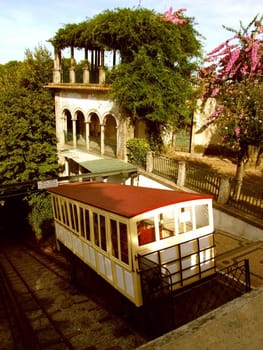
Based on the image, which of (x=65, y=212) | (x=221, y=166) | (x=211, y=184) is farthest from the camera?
(x=221, y=166)

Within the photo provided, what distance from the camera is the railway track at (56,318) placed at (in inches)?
243

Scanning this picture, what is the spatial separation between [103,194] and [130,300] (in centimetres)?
301

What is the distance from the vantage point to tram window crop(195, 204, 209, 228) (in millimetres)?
6871

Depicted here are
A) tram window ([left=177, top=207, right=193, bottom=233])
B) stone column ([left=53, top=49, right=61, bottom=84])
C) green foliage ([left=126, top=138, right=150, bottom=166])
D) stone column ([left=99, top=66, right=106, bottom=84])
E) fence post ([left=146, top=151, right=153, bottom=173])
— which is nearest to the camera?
tram window ([left=177, top=207, right=193, bottom=233])

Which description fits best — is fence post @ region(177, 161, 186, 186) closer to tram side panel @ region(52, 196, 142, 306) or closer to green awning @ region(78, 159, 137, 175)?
green awning @ region(78, 159, 137, 175)

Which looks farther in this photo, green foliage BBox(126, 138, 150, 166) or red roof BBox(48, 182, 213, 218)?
green foliage BBox(126, 138, 150, 166)

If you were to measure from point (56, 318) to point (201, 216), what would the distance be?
15.8 ft

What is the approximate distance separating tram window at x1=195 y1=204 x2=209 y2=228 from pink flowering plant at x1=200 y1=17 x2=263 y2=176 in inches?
219

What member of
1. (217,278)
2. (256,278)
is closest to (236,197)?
(256,278)

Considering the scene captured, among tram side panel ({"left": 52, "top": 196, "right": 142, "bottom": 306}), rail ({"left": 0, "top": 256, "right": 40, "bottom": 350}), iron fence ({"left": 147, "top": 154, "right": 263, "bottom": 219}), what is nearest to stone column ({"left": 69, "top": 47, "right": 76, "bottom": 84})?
iron fence ({"left": 147, "top": 154, "right": 263, "bottom": 219})

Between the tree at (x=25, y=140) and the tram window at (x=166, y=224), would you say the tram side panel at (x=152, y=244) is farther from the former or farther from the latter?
the tree at (x=25, y=140)

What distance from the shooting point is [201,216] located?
6.95 metres

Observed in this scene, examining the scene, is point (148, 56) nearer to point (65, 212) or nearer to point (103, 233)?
point (65, 212)

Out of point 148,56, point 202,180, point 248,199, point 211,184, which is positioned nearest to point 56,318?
point 211,184
